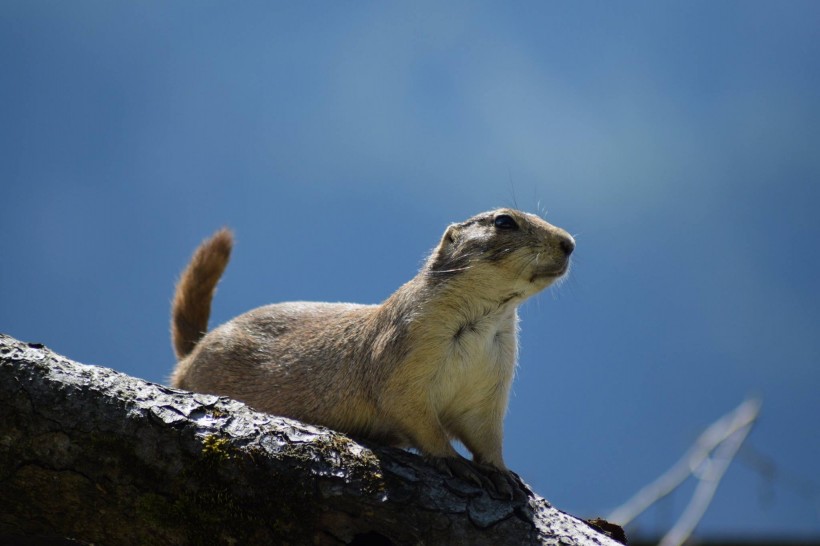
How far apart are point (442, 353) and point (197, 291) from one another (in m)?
3.25

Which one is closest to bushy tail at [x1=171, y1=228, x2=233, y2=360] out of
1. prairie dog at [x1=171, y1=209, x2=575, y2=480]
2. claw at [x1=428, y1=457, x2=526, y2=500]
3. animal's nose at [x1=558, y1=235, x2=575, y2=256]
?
prairie dog at [x1=171, y1=209, x2=575, y2=480]

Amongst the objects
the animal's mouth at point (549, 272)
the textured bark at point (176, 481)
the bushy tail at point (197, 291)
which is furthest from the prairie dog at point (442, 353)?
the bushy tail at point (197, 291)

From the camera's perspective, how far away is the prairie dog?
5.22m

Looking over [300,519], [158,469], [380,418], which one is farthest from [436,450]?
[158,469]

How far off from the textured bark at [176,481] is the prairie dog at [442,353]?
0.65 metres

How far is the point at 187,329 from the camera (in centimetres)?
768

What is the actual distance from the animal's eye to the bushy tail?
3.02m

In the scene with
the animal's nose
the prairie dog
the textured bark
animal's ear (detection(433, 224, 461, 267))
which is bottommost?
the textured bark

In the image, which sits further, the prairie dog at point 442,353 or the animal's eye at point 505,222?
the animal's eye at point 505,222

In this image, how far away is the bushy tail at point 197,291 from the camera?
297 inches

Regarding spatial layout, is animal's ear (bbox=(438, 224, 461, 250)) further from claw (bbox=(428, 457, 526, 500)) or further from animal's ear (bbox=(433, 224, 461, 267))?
claw (bbox=(428, 457, 526, 500))

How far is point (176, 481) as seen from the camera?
13.3 ft

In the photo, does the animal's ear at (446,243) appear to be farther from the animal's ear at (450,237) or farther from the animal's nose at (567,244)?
the animal's nose at (567,244)

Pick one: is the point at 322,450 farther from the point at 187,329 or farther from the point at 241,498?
the point at 187,329
